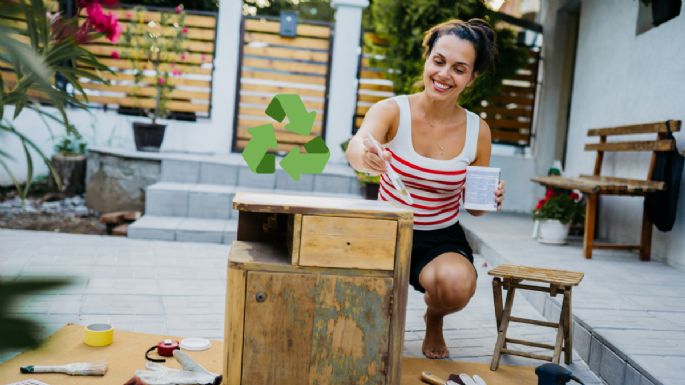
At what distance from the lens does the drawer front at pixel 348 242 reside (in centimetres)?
217

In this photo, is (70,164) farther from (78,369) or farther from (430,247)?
(430,247)

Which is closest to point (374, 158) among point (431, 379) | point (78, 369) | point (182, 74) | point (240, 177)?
point (431, 379)

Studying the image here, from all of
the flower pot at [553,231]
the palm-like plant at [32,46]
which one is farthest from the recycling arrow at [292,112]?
the flower pot at [553,231]

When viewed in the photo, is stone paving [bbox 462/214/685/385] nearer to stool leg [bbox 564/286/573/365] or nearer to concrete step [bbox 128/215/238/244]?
stool leg [bbox 564/286/573/365]

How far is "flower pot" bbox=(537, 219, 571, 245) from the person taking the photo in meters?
5.55

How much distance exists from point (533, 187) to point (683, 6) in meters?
3.68

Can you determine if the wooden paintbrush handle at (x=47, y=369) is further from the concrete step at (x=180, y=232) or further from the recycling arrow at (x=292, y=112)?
the concrete step at (x=180, y=232)

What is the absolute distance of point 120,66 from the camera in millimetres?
8477

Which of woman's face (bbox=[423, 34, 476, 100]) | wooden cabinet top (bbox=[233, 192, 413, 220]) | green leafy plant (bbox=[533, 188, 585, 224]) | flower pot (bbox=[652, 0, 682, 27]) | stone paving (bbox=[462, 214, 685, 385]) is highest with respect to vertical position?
flower pot (bbox=[652, 0, 682, 27])

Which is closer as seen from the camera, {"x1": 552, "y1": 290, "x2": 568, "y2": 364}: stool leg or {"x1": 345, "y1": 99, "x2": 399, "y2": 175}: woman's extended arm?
{"x1": 345, "y1": 99, "x2": 399, "y2": 175}: woman's extended arm

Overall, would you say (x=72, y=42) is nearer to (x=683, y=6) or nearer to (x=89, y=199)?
(x=683, y=6)

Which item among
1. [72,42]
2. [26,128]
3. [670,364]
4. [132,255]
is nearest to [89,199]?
[26,128]

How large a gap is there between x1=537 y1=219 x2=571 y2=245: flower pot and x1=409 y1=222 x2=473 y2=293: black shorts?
2895 mm

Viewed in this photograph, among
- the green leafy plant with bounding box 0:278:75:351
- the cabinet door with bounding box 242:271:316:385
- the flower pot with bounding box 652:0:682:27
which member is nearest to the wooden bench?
the flower pot with bounding box 652:0:682:27
